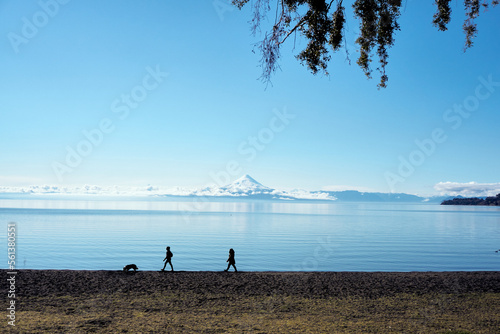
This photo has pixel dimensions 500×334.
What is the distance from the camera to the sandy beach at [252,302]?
11617mm

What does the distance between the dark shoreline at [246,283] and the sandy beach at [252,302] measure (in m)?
0.04

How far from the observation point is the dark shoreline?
1692 centimetres

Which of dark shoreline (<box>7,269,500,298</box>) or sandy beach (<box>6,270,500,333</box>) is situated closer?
sandy beach (<box>6,270,500,333</box>)

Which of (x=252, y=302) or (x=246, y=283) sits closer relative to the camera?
(x=252, y=302)

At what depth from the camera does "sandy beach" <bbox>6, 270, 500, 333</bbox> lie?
38.1ft

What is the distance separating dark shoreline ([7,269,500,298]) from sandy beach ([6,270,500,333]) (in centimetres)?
4

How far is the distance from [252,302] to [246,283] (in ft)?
12.7

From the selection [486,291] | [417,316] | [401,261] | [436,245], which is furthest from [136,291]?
[436,245]

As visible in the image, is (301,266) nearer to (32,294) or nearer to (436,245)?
(32,294)

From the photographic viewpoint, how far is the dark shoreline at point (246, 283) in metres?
16.9

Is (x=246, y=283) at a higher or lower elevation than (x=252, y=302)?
lower

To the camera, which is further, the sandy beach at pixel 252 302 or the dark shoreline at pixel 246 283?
the dark shoreline at pixel 246 283

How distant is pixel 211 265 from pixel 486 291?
21.3 meters

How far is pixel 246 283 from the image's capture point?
62.6 ft
